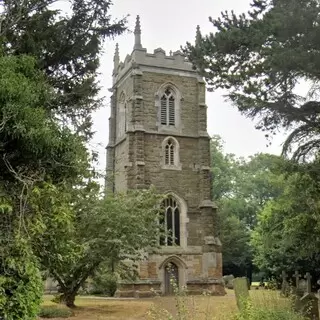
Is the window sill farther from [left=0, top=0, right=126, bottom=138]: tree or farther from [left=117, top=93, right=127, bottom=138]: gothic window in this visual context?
[left=0, top=0, right=126, bottom=138]: tree

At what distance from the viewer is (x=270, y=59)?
1216 centimetres

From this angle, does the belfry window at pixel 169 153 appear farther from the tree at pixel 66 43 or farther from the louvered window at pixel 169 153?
the tree at pixel 66 43

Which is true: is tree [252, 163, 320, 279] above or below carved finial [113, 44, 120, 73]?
below

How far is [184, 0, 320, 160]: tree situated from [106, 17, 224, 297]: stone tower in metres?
15.5

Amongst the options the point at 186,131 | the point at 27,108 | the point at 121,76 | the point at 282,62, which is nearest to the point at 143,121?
the point at 186,131

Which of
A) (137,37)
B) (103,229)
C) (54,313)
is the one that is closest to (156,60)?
(137,37)

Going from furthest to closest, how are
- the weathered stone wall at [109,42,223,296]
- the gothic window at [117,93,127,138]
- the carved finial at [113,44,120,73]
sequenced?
1. the carved finial at [113,44,120,73]
2. the gothic window at [117,93,127,138]
3. the weathered stone wall at [109,42,223,296]

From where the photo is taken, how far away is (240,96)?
1408 centimetres

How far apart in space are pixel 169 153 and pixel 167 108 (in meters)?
2.95

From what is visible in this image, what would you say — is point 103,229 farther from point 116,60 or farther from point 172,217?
point 116,60

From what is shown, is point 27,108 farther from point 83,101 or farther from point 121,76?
point 121,76

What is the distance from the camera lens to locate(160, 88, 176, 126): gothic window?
31666 millimetres

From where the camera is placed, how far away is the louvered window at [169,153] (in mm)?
31047

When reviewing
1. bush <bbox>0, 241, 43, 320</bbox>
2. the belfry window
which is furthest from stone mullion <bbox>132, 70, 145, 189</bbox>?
bush <bbox>0, 241, 43, 320</bbox>
